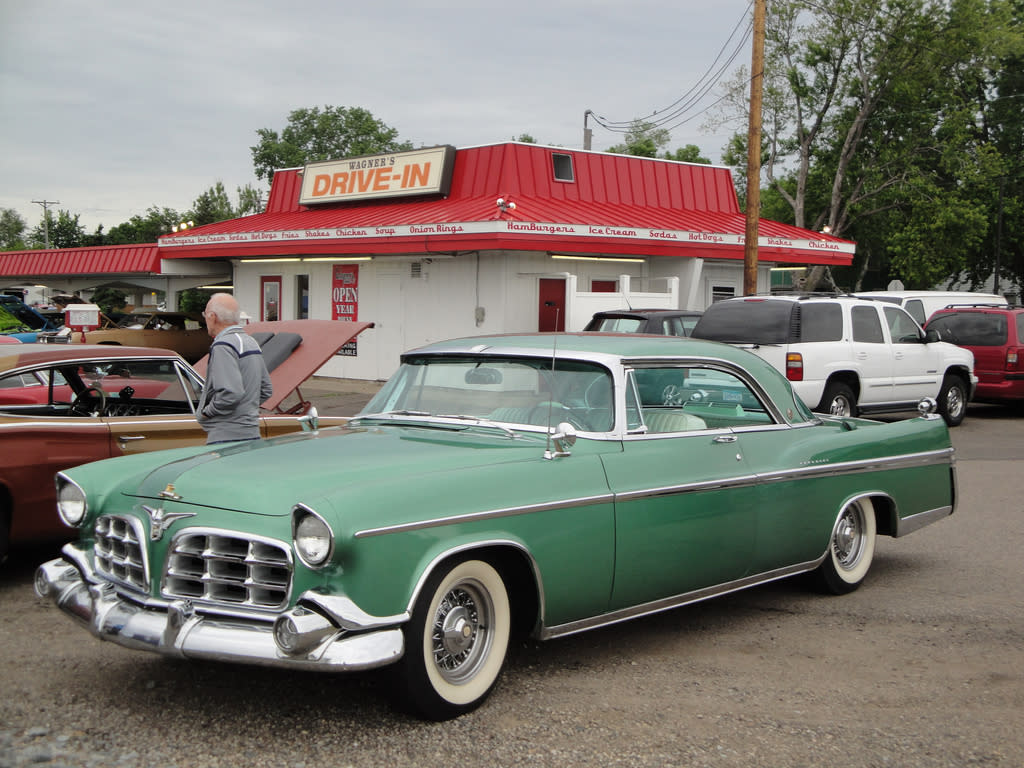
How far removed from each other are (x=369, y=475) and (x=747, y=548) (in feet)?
7.05

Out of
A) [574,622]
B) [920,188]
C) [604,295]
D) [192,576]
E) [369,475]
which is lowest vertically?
[574,622]

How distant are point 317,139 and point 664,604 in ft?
243

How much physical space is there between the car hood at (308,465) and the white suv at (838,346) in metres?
8.77

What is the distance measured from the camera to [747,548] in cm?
523

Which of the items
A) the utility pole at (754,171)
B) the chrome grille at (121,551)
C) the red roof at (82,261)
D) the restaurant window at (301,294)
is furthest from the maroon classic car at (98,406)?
the red roof at (82,261)

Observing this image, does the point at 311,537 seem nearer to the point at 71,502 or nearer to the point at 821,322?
the point at 71,502

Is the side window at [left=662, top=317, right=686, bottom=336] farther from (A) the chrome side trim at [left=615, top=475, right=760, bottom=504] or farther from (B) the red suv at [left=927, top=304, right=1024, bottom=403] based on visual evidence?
(A) the chrome side trim at [left=615, top=475, right=760, bottom=504]

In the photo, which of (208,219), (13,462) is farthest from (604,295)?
(208,219)

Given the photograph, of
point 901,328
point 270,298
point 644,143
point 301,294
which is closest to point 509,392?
point 901,328

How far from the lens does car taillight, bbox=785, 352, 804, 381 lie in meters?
13.0

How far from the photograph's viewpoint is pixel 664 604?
4855 mm

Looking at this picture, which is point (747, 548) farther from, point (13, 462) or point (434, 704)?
point (13, 462)

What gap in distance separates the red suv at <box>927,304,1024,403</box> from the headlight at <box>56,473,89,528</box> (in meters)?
15.3

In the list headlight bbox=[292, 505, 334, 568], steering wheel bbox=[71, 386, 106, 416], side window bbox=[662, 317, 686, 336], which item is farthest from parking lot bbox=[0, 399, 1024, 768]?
side window bbox=[662, 317, 686, 336]
